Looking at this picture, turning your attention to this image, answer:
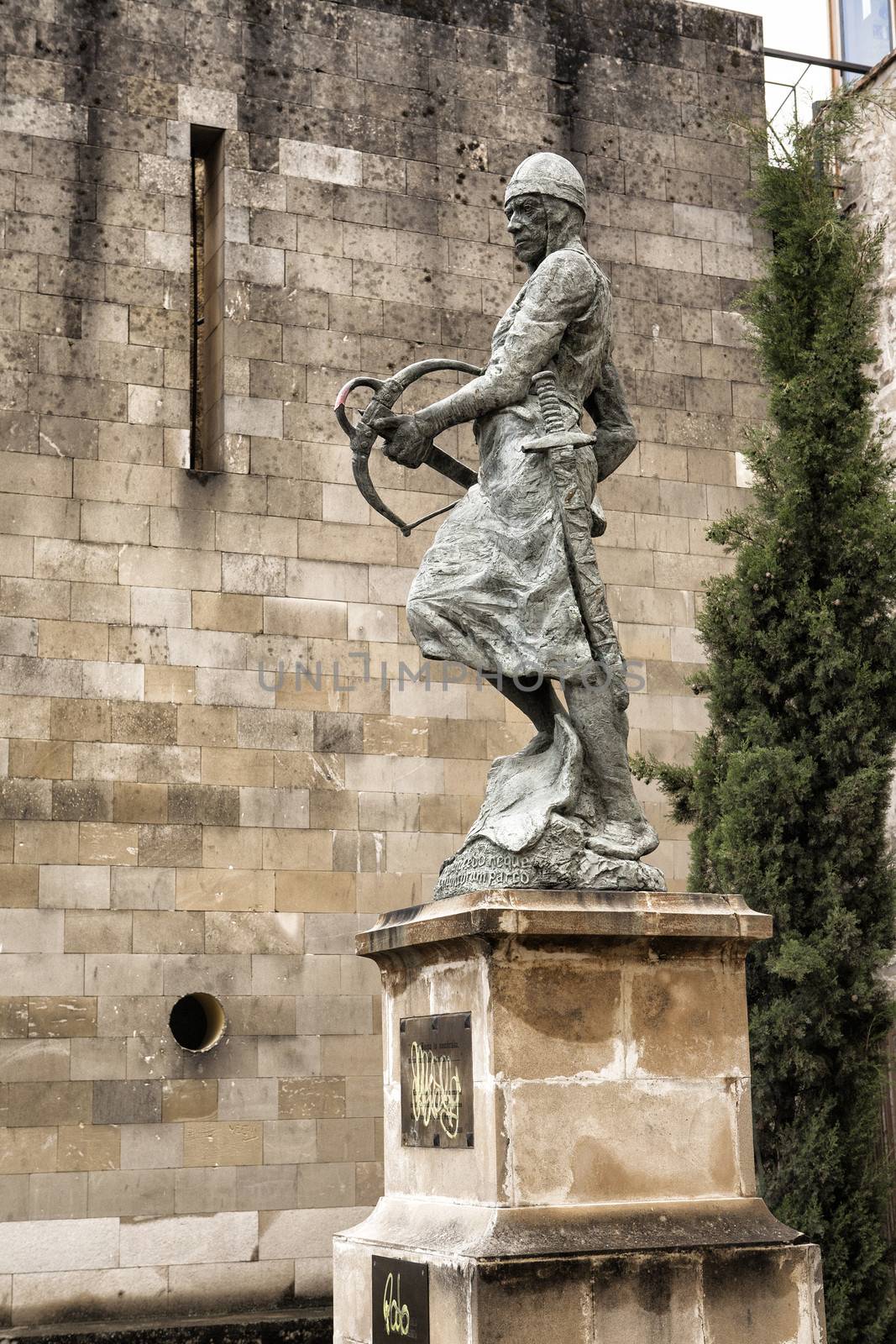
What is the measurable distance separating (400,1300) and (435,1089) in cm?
62

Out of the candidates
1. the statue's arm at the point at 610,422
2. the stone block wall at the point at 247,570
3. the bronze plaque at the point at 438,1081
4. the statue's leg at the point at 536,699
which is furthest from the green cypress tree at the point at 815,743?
the bronze plaque at the point at 438,1081

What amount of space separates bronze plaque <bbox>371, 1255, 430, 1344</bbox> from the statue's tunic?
1.84m

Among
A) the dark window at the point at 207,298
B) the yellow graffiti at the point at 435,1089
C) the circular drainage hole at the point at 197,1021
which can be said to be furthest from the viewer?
the dark window at the point at 207,298

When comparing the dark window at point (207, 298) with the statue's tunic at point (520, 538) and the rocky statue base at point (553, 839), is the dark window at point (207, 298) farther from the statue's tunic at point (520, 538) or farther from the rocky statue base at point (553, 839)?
the rocky statue base at point (553, 839)

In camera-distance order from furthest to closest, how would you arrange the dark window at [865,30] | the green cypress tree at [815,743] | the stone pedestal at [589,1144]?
the dark window at [865,30]
the green cypress tree at [815,743]
the stone pedestal at [589,1144]

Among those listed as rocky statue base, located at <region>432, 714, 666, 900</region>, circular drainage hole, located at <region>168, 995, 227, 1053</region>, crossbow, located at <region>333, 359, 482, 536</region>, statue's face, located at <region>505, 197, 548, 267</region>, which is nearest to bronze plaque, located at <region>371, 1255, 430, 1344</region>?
rocky statue base, located at <region>432, 714, 666, 900</region>

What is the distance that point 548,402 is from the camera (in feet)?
18.8

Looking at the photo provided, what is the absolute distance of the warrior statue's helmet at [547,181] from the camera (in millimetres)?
5832

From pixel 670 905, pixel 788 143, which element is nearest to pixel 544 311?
pixel 670 905

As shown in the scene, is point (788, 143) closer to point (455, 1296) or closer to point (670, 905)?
point (670, 905)

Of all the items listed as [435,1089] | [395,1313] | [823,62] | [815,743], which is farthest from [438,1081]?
[823,62]

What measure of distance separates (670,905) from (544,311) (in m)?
1.96

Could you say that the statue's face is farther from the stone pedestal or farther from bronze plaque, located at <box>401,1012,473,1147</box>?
bronze plaque, located at <box>401,1012,473,1147</box>

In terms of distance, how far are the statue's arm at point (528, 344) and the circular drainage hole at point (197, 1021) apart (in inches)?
187
